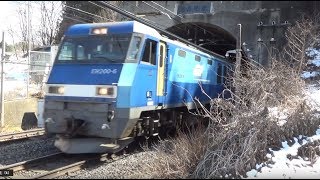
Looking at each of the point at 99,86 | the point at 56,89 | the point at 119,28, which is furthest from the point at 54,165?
the point at 119,28

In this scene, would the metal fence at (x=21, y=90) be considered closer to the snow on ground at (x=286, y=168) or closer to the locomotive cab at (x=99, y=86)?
the locomotive cab at (x=99, y=86)

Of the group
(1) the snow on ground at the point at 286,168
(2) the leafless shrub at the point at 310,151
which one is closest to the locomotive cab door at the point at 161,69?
(1) the snow on ground at the point at 286,168

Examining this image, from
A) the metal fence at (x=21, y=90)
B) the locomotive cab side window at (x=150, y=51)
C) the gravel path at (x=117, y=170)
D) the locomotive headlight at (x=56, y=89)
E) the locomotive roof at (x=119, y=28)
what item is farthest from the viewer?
the metal fence at (x=21, y=90)

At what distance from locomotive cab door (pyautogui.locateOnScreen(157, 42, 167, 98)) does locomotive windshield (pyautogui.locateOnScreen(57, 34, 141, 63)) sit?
1.32m

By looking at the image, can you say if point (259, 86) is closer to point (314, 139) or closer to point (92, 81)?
point (314, 139)

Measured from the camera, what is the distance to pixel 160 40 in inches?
480

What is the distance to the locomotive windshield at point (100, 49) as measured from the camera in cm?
1087

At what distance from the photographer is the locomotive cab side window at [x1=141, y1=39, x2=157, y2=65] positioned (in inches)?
445

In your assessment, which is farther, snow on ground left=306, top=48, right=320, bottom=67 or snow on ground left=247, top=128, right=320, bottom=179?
snow on ground left=306, top=48, right=320, bottom=67

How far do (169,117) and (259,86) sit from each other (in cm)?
386

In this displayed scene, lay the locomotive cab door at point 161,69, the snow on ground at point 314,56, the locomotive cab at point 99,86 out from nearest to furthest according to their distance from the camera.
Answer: the locomotive cab at point 99,86 < the locomotive cab door at point 161,69 < the snow on ground at point 314,56

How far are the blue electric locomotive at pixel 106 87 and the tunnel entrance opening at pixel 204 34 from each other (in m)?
20.1

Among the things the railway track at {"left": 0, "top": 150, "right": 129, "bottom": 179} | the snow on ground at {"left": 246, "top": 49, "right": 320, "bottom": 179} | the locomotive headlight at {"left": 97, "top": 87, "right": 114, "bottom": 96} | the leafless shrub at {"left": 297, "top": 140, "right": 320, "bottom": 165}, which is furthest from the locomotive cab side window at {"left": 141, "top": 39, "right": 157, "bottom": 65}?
the leafless shrub at {"left": 297, "top": 140, "right": 320, "bottom": 165}

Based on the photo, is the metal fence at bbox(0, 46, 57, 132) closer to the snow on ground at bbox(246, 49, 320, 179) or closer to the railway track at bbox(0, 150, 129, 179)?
the railway track at bbox(0, 150, 129, 179)
